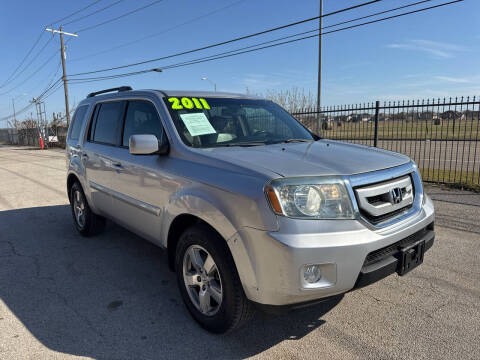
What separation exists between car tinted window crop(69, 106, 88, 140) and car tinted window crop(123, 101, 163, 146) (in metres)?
1.51

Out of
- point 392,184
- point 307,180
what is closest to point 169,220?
point 307,180

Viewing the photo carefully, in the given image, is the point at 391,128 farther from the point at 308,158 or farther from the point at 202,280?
the point at 202,280

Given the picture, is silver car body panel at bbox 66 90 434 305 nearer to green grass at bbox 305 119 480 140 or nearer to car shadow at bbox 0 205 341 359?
car shadow at bbox 0 205 341 359

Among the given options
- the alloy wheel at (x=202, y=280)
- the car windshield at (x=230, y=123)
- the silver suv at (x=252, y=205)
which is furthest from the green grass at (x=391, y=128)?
the alloy wheel at (x=202, y=280)

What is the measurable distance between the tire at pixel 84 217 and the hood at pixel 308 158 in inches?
107

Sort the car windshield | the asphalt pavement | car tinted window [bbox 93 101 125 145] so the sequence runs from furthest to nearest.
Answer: car tinted window [bbox 93 101 125 145], the car windshield, the asphalt pavement

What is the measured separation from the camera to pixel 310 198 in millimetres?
2203

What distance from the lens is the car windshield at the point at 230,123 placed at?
312cm

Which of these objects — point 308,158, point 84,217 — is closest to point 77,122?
point 84,217

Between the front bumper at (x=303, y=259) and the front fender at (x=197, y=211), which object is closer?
the front bumper at (x=303, y=259)

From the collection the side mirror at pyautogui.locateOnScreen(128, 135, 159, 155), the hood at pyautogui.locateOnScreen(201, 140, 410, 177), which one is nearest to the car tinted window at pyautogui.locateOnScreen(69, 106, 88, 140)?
the side mirror at pyautogui.locateOnScreen(128, 135, 159, 155)

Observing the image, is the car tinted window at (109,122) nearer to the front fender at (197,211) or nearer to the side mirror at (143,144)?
the side mirror at (143,144)

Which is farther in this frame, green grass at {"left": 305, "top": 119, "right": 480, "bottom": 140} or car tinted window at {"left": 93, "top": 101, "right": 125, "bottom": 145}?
green grass at {"left": 305, "top": 119, "right": 480, "bottom": 140}

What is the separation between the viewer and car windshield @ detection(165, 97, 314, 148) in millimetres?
3119
